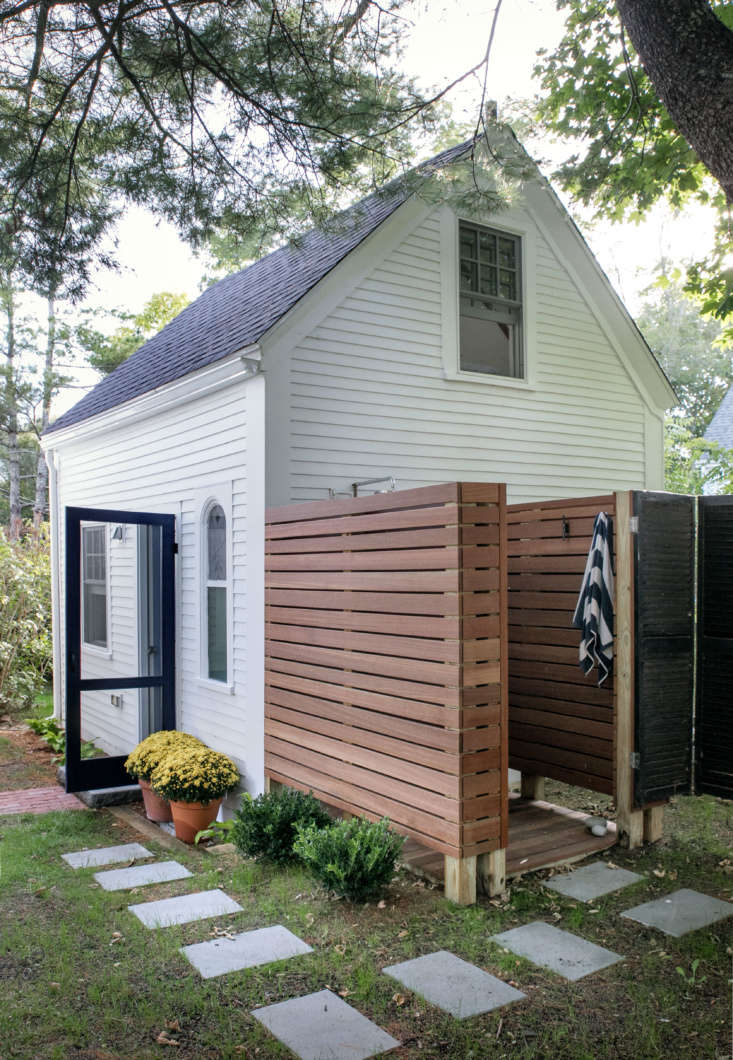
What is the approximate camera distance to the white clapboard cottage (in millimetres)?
6777

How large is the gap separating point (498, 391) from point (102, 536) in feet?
16.0

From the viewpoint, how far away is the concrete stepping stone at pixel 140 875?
5.32m

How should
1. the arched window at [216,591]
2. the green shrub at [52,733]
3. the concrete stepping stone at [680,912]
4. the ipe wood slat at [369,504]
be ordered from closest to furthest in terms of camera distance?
the concrete stepping stone at [680,912] < the ipe wood slat at [369,504] < the arched window at [216,591] < the green shrub at [52,733]

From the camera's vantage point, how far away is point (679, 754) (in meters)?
5.59

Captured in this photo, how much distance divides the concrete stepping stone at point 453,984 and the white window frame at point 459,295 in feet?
17.1

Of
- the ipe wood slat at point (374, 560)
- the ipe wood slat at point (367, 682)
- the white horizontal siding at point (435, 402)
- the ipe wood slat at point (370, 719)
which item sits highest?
the white horizontal siding at point (435, 402)

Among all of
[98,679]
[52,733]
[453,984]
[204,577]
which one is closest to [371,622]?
[453,984]

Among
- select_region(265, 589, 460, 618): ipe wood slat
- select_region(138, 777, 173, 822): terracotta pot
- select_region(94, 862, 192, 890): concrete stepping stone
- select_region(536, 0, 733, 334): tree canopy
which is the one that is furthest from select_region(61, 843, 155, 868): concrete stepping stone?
select_region(536, 0, 733, 334): tree canopy

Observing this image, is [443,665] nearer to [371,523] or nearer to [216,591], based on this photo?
[371,523]

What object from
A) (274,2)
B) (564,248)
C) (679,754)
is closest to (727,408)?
(564,248)

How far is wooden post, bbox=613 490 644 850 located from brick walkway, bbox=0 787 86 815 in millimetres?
4689

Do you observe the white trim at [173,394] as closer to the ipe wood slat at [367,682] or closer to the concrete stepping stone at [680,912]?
the ipe wood slat at [367,682]

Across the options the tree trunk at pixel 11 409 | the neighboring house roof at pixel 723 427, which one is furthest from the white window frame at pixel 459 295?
the tree trunk at pixel 11 409

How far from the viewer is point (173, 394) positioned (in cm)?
778
